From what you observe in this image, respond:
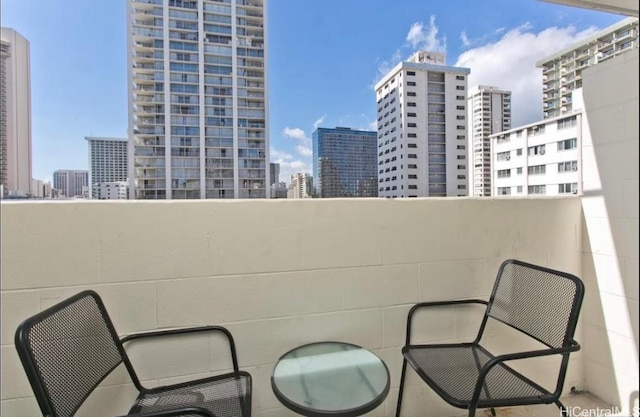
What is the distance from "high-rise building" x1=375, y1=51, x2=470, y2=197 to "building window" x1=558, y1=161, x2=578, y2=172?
575 mm

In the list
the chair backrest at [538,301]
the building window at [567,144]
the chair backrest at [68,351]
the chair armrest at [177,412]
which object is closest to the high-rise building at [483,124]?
the building window at [567,144]

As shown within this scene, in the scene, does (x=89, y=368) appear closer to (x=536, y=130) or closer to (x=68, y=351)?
(x=68, y=351)

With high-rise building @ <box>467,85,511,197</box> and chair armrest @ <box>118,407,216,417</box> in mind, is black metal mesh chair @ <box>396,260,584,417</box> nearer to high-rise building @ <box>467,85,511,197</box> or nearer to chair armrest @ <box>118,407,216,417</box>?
high-rise building @ <box>467,85,511,197</box>

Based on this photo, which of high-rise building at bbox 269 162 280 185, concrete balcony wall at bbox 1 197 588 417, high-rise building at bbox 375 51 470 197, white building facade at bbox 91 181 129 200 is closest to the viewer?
concrete balcony wall at bbox 1 197 588 417

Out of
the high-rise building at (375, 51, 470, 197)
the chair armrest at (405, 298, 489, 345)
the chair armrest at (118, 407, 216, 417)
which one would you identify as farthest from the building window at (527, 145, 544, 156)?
the chair armrest at (118, 407, 216, 417)

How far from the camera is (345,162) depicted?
1706mm

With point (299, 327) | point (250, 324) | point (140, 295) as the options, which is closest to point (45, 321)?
point (140, 295)

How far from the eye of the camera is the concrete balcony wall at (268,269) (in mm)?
1178

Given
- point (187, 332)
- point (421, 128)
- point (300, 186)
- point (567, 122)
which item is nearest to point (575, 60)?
point (567, 122)

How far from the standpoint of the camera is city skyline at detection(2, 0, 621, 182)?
4.33 feet

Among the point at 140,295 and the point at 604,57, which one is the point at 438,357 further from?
the point at 604,57

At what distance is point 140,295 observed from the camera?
1.28 metres

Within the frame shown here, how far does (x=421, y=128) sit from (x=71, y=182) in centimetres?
177

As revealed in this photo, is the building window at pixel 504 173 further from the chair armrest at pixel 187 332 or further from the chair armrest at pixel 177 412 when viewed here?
the chair armrest at pixel 177 412
